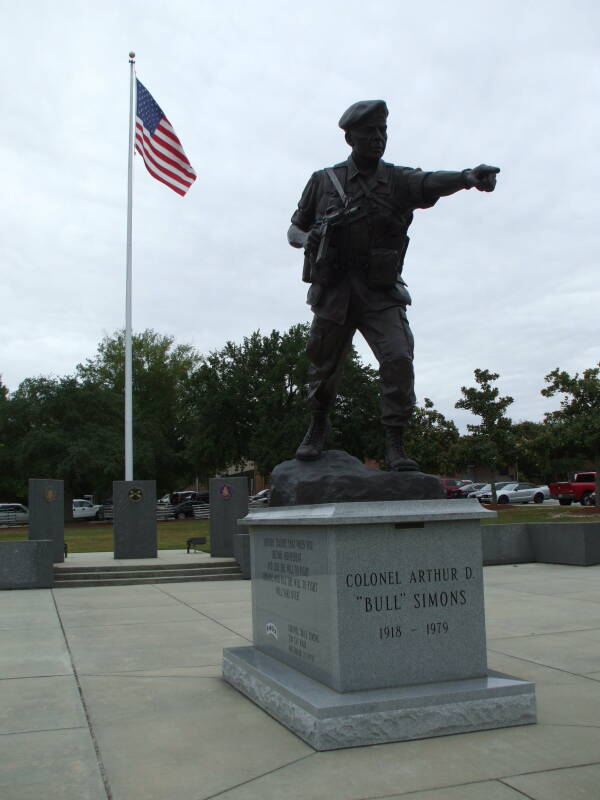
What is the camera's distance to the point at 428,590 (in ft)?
14.8

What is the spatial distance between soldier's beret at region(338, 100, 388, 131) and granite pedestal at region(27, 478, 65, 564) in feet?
39.7

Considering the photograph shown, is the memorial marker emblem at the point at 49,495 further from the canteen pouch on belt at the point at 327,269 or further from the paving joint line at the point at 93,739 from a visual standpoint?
the canteen pouch on belt at the point at 327,269

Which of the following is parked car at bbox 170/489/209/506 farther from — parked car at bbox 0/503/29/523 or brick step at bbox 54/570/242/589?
brick step at bbox 54/570/242/589

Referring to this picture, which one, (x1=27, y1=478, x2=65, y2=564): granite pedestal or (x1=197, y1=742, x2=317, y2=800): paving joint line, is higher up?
(x1=27, y1=478, x2=65, y2=564): granite pedestal

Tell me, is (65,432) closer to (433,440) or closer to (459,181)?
(433,440)

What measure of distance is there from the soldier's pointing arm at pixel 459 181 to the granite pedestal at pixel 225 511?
11.3 m

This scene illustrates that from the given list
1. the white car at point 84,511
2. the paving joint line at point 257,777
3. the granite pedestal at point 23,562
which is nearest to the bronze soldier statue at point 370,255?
the paving joint line at point 257,777

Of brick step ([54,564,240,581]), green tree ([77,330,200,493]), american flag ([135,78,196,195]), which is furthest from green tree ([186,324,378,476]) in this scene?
brick step ([54,564,240,581])

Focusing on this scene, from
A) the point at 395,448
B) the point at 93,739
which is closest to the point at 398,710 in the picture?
the point at 93,739

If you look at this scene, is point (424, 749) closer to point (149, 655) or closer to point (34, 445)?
point (149, 655)

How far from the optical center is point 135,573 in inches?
540

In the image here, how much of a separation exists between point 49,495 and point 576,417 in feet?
60.4

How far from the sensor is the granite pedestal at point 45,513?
614 inches

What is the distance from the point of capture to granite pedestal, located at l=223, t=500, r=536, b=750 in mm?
4102
